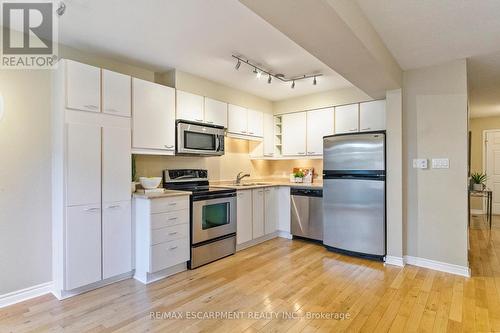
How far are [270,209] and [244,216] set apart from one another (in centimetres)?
62

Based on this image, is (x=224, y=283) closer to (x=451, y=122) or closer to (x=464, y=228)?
(x=464, y=228)

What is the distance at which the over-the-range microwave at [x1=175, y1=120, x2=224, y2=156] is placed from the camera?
341 cm

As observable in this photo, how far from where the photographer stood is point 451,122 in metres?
3.05

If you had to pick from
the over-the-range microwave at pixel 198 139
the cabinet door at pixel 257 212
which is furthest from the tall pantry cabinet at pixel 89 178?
the cabinet door at pixel 257 212

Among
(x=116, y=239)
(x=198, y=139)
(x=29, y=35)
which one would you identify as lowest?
(x=116, y=239)

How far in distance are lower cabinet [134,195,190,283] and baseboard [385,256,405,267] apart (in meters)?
2.40

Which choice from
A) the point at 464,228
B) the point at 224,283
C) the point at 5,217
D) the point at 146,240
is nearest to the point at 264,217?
the point at 224,283

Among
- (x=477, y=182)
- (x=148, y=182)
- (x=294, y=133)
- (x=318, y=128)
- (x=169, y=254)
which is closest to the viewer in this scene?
(x=169, y=254)

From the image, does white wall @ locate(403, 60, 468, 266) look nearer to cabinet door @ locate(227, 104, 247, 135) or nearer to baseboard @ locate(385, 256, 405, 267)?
baseboard @ locate(385, 256, 405, 267)

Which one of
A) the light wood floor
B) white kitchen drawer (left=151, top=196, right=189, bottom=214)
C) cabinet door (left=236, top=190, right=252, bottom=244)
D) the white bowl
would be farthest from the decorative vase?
the white bowl

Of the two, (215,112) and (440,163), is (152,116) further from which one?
(440,163)

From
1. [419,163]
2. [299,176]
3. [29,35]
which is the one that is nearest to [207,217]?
[299,176]

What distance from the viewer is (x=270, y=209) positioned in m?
4.36

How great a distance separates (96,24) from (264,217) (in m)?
3.16
